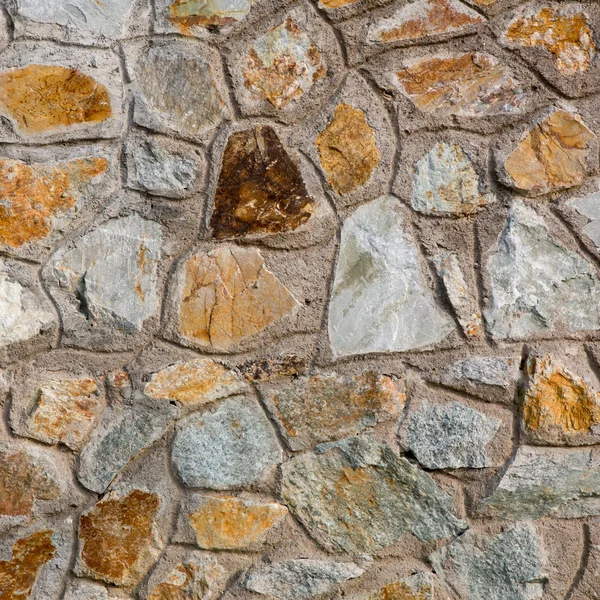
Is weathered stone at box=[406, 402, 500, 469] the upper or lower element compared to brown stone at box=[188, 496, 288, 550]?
upper

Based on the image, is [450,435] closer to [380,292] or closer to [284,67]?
[380,292]

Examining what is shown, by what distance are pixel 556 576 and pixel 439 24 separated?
3.42 ft

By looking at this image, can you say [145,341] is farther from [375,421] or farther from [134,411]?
[375,421]

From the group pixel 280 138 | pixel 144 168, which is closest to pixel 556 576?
pixel 280 138

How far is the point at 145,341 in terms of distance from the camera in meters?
1.44

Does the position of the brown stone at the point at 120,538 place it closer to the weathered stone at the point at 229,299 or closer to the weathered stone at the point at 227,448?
the weathered stone at the point at 227,448

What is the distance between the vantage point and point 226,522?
4.66ft

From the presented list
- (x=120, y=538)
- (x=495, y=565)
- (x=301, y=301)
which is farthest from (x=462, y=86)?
(x=120, y=538)

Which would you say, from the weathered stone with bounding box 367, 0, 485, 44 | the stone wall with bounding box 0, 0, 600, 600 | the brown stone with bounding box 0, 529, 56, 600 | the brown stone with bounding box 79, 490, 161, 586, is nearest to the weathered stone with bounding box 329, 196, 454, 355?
the stone wall with bounding box 0, 0, 600, 600

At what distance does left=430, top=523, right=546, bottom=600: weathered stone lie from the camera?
4.52 ft

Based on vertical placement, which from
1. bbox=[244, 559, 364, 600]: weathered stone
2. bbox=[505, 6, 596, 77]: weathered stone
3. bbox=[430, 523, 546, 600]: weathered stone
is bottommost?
bbox=[244, 559, 364, 600]: weathered stone

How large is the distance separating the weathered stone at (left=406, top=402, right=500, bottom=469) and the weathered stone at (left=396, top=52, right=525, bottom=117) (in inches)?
21.9

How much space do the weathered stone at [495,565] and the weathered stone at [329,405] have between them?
0.28 m

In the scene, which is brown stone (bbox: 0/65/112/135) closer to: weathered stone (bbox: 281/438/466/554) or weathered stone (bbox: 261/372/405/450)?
weathered stone (bbox: 261/372/405/450)
